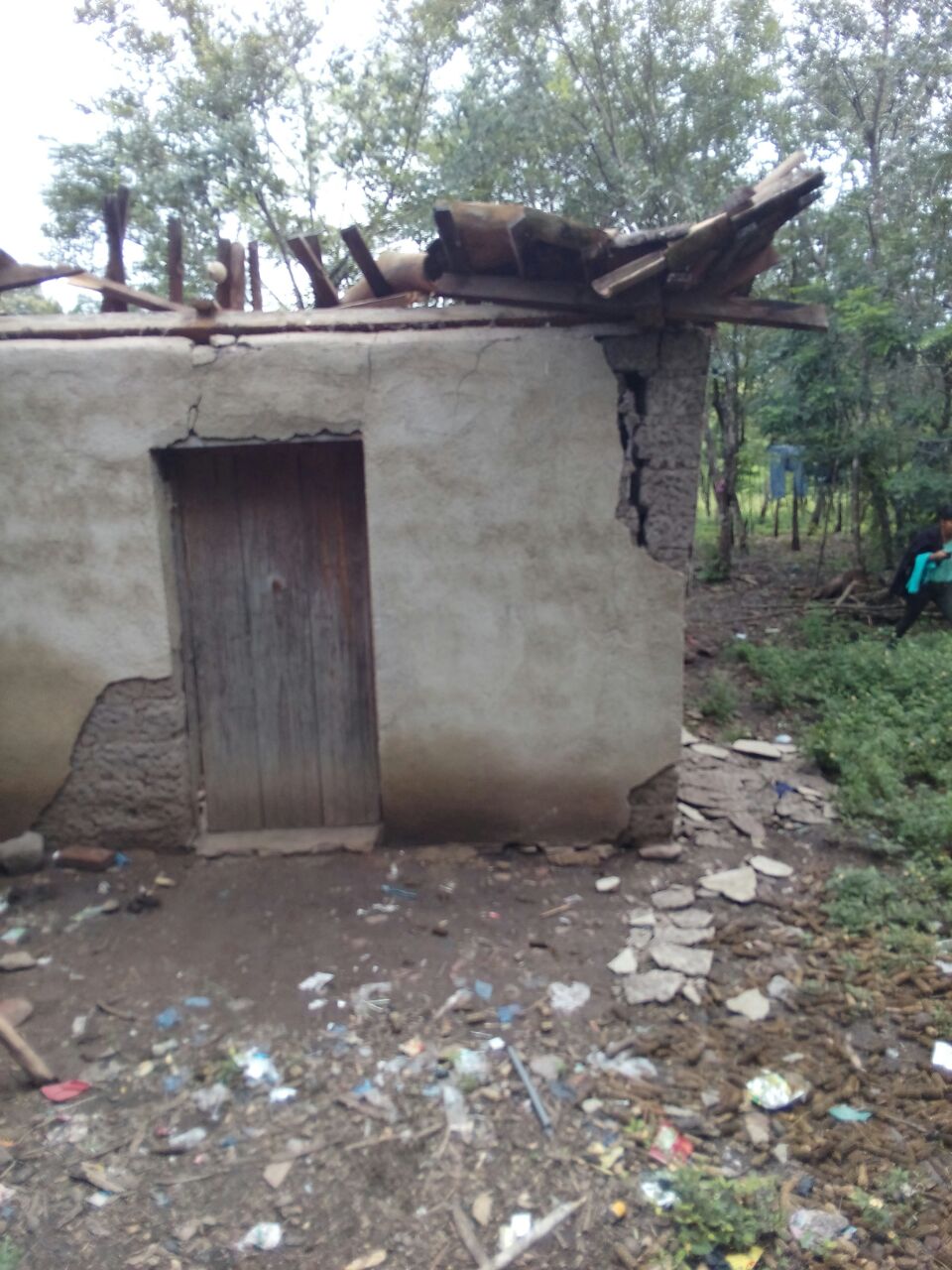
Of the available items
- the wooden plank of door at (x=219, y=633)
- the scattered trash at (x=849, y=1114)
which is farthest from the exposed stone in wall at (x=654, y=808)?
the wooden plank of door at (x=219, y=633)

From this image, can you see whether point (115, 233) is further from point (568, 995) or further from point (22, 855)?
point (568, 995)

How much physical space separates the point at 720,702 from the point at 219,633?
11.9 ft

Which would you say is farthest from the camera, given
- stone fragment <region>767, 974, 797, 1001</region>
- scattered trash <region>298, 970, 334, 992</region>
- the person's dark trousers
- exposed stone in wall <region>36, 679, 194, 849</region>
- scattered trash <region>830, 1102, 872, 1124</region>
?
the person's dark trousers

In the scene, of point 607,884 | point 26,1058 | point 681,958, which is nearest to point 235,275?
point 607,884

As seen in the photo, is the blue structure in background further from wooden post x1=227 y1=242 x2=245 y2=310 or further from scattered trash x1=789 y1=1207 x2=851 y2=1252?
scattered trash x1=789 y1=1207 x2=851 y2=1252

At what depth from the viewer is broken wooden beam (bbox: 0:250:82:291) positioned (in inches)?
184

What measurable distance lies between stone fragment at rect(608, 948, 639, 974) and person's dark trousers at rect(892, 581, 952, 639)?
17.0 feet

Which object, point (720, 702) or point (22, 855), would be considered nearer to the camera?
point (22, 855)

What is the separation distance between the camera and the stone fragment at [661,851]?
474cm

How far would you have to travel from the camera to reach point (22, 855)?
471cm

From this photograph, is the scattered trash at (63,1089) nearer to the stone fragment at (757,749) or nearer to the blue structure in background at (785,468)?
the stone fragment at (757,749)

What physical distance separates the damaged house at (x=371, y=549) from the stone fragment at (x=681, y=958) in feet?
2.81

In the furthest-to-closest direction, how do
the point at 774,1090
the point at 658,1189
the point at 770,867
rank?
the point at 770,867, the point at 774,1090, the point at 658,1189

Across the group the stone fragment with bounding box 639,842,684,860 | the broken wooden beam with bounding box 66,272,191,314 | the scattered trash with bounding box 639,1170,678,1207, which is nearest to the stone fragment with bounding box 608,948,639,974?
the stone fragment with bounding box 639,842,684,860
